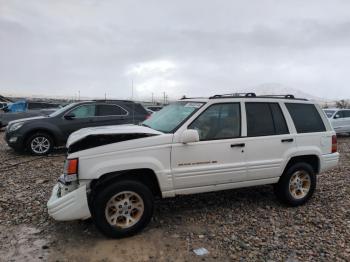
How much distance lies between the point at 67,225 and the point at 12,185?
8.36ft

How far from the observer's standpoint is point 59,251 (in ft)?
12.9

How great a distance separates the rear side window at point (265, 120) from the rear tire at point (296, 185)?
667 mm

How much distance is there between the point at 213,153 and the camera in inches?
185

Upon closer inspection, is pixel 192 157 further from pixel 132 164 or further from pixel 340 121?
pixel 340 121

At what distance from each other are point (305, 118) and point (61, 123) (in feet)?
22.7

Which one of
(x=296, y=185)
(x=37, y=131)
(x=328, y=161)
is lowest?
(x=296, y=185)

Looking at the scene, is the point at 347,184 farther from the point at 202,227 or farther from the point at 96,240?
the point at 96,240

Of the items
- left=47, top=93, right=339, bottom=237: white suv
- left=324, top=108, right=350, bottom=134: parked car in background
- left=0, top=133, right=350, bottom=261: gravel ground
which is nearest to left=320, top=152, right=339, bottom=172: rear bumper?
left=47, top=93, right=339, bottom=237: white suv

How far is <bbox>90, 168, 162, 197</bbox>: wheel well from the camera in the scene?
4.16 metres

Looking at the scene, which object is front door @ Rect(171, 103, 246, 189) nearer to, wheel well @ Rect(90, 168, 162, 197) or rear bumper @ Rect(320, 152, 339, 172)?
wheel well @ Rect(90, 168, 162, 197)

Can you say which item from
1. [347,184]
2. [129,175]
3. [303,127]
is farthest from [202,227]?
[347,184]

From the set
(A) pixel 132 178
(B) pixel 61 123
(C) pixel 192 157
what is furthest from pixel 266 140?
(B) pixel 61 123

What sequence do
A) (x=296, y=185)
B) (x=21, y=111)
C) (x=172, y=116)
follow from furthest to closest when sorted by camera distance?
(x=21, y=111) < (x=296, y=185) < (x=172, y=116)

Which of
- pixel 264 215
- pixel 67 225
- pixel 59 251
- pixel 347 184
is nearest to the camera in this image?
pixel 59 251
